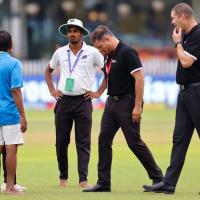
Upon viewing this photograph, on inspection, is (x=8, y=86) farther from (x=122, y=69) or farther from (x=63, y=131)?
(x=63, y=131)

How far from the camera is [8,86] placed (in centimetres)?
1203

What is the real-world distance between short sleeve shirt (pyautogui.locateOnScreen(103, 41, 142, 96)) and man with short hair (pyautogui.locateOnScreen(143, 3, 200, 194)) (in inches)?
25.3

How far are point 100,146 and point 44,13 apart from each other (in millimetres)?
36202

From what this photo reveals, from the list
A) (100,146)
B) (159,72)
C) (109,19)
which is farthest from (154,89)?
(100,146)

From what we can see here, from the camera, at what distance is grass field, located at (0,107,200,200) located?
11.9 meters

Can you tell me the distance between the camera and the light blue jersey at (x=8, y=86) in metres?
12.0

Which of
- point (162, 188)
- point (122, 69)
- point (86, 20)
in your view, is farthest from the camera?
point (86, 20)

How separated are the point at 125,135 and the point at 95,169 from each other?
10.8ft

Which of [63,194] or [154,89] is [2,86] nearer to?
[63,194]

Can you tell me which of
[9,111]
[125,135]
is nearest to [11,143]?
[9,111]

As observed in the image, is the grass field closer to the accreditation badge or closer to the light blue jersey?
the light blue jersey

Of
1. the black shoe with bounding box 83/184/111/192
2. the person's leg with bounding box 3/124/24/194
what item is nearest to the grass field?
the black shoe with bounding box 83/184/111/192

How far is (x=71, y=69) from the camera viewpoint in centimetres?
1357

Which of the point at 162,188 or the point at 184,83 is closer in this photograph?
the point at 184,83
